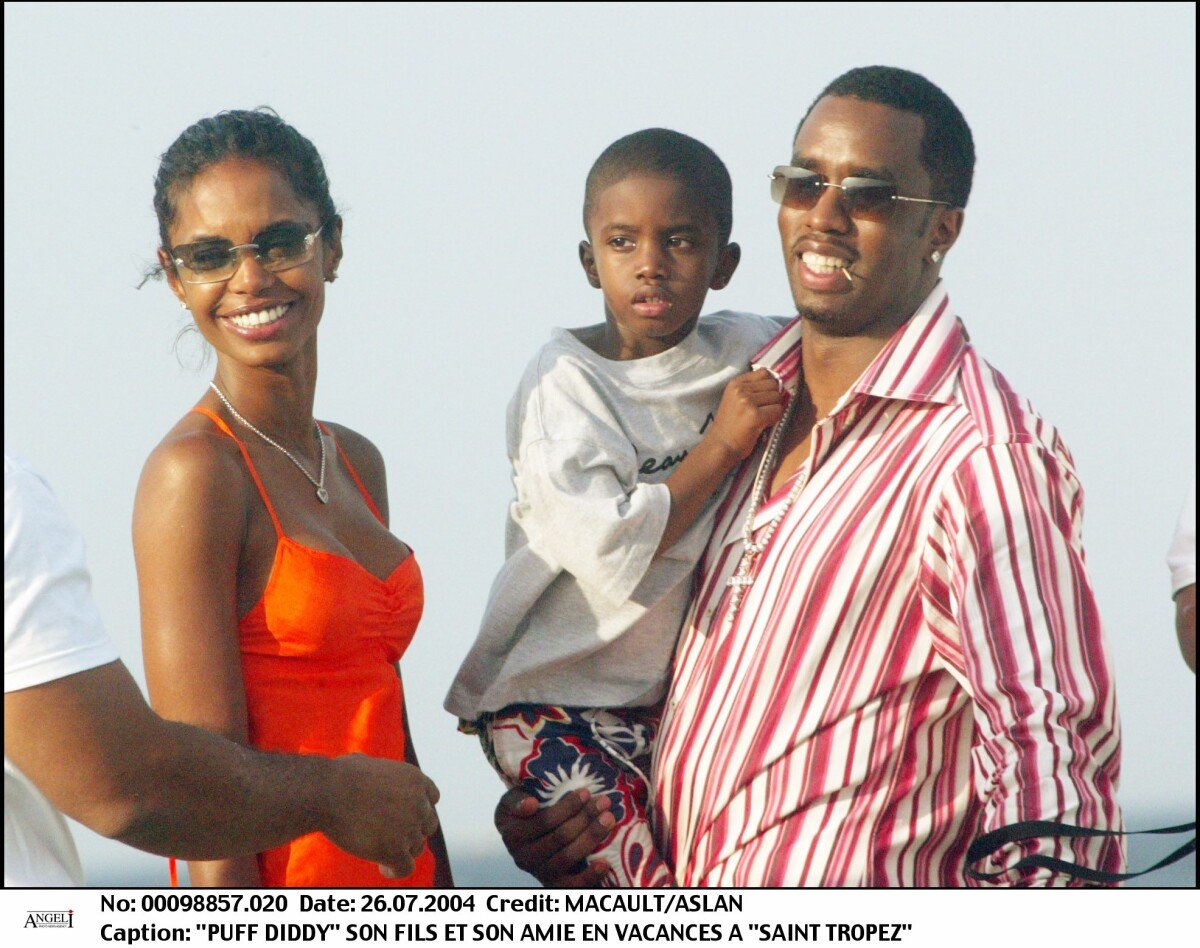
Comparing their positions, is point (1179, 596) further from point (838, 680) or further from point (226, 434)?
point (226, 434)

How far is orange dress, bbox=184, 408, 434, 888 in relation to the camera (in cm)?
307

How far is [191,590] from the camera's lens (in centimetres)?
293

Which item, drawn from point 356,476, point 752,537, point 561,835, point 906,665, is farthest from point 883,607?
point 356,476

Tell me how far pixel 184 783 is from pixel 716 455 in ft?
4.66

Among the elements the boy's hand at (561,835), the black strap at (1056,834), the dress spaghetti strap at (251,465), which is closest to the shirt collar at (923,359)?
the black strap at (1056,834)

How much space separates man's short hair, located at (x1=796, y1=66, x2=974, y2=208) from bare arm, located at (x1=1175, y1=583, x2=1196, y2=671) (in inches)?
41.2

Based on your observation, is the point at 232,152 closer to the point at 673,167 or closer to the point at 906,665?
the point at 673,167

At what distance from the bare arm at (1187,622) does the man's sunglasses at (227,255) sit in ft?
6.82

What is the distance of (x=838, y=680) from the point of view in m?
3.13

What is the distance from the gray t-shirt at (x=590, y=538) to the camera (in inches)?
133

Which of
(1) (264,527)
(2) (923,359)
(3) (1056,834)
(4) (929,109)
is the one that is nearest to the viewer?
(3) (1056,834)

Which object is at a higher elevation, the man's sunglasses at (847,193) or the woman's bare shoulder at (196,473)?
the man's sunglasses at (847,193)
